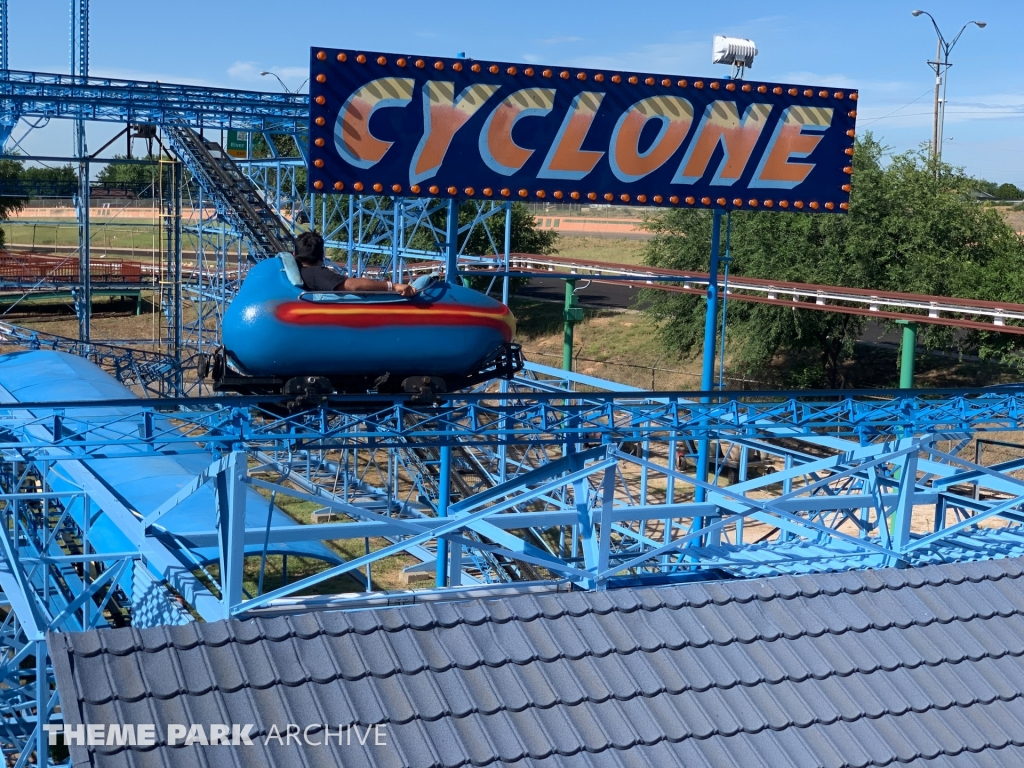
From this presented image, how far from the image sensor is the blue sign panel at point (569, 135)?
34.2 ft

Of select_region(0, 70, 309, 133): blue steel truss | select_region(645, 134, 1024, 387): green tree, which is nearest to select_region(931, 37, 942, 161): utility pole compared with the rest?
select_region(645, 134, 1024, 387): green tree

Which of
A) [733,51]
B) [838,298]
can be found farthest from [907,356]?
[733,51]

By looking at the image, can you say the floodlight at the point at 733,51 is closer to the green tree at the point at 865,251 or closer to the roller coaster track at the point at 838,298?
the roller coaster track at the point at 838,298

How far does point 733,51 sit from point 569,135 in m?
4.06

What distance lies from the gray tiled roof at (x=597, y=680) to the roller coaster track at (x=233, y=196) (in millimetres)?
18055

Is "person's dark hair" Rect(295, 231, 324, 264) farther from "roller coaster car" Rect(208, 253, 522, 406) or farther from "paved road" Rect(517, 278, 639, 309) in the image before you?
"paved road" Rect(517, 278, 639, 309)

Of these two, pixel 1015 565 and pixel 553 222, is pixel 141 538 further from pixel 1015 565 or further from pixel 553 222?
pixel 553 222

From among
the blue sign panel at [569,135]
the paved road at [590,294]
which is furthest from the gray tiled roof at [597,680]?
the paved road at [590,294]

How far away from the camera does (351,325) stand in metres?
9.58

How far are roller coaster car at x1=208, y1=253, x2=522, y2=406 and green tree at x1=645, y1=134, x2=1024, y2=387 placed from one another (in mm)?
20777

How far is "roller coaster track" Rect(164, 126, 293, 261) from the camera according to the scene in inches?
952

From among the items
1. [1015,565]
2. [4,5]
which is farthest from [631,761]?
[4,5]

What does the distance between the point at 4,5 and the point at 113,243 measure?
4017cm

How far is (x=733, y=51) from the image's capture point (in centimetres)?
1441
